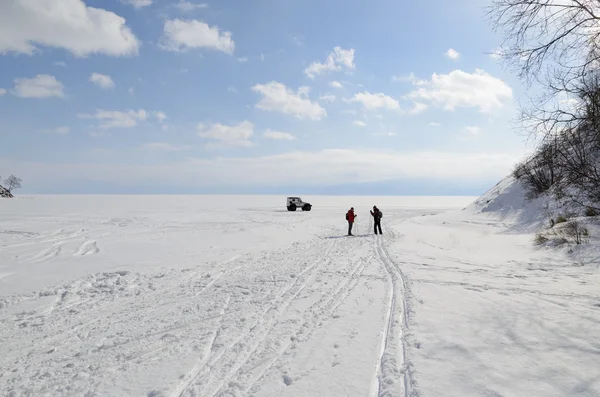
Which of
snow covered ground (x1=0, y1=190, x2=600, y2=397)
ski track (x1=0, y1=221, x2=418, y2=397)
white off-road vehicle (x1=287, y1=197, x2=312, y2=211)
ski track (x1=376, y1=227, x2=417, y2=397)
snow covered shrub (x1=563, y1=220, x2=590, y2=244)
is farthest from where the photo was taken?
white off-road vehicle (x1=287, y1=197, x2=312, y2=211)

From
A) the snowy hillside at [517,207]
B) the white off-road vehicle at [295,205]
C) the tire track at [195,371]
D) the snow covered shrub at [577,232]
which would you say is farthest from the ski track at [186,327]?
the white off-road vehicle at [295,205]

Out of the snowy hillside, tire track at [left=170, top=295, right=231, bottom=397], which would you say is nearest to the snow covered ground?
tire track at [left=170, top=295, right=231, bottom=397]

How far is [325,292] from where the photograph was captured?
709cm

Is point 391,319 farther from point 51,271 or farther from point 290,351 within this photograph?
point 51,271

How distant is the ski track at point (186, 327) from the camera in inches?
147

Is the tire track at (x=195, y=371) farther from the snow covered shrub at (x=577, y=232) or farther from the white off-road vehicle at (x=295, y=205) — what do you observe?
the white off-road vehicle at (x=295, y=205)

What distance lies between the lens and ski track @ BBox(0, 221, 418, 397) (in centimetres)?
373

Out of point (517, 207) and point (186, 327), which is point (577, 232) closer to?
point (186, 327)

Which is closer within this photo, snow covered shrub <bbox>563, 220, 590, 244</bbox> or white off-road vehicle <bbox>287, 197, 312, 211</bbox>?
snow covered shrub <bbox>563, 220, 590, 244</bbox>

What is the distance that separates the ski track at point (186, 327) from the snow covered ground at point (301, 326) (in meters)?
0.02

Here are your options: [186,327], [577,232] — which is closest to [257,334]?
[186,327]

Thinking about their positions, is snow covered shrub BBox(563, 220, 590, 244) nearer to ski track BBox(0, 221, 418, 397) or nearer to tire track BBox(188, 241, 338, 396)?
ski track BBox(0, 221, 418, 397)

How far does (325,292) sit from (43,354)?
4642 millimetres

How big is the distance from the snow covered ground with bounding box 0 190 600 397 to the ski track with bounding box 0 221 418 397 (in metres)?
0.02
